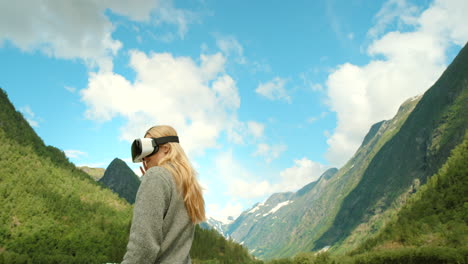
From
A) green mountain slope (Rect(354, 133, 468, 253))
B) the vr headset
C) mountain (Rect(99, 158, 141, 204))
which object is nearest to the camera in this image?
the vr headset

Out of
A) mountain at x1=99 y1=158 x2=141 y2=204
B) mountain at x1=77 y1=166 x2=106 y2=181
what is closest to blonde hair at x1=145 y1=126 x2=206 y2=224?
mountain at x1=99 y1=158 x2=141 y2=204

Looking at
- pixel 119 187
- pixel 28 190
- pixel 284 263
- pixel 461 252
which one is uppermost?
pixel 119 187

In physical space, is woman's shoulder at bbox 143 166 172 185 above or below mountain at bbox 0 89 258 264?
below

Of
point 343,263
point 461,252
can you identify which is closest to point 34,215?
point 343,263

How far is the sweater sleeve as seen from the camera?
2898 mm

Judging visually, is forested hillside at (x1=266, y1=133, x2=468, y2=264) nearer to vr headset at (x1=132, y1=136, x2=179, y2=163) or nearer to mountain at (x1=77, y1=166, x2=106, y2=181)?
vr headset at (x1=132, y1=136, x2=179, y2=163)

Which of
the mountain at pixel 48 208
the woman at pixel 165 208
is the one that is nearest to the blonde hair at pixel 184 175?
the woman at pixel 165 208

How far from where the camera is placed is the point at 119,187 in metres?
106

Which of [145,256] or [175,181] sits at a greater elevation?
[175,181]

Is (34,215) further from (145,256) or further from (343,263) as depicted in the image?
(145,256)

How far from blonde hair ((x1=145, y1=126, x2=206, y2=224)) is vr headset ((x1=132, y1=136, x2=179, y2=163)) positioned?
59 mm

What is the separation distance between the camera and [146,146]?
356 cm

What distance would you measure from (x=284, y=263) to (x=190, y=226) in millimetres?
21906

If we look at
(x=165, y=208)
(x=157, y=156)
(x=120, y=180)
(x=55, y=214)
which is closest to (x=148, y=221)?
(x=165, y=208)
